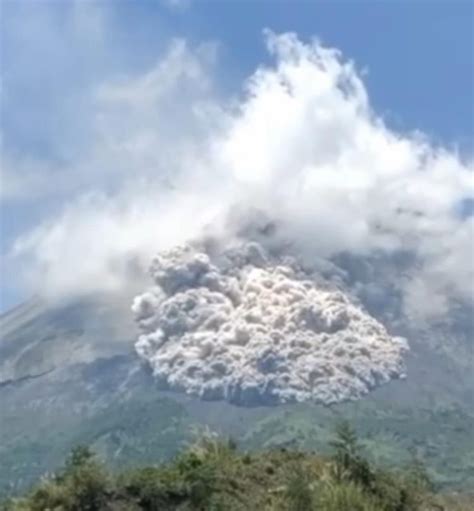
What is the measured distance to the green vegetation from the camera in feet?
102

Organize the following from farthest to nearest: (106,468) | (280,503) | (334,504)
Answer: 1. (106,468)
2. (280,503)
3. (334,504)

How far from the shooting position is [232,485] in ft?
118

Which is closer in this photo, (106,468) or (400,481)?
(106,468)

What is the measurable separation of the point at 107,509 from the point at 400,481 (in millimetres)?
10623

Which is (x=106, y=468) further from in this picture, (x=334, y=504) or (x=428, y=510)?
(x=428, y=510)

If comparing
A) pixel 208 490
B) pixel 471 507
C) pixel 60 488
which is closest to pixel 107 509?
pixel 60 488

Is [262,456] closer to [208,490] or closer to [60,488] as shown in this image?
[208,490]

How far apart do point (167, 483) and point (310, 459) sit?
8.20 meters

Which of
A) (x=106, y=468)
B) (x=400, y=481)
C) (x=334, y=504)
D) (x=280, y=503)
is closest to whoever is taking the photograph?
(x=334, y=504)

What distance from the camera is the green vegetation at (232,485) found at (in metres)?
31.0

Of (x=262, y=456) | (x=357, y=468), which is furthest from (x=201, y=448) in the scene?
(x=357, y=468)

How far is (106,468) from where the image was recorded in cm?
3394

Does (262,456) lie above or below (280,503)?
above

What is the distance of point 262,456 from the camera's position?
135 feet
